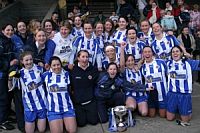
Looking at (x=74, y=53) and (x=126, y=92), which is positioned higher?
(x=74, y=53)

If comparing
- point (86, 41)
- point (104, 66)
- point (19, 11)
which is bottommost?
point (104, 66)

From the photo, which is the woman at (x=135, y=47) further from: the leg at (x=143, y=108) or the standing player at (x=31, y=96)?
the standing player at (x=31, y=96)

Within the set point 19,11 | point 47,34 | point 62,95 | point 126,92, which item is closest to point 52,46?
point 47,34

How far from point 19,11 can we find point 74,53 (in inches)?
447

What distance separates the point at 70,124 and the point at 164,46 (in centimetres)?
272

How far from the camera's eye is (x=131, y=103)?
7.08 metres

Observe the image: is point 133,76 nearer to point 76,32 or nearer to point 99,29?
point 99,29

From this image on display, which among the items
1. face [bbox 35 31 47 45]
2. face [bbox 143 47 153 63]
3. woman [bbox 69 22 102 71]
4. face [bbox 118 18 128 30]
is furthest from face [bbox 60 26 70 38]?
face [bbox 143 47 153 63]

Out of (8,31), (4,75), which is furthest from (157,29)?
(4,75)

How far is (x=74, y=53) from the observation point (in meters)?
7.65

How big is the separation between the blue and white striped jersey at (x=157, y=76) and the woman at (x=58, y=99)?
5.49 ft

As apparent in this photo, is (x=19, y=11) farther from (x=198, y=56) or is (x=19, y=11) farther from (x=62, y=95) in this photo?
(x=62, y=95)

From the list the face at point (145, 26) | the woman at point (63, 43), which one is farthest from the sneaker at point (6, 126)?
the face at point (145, 26)

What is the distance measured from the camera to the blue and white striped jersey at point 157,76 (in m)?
7.21
